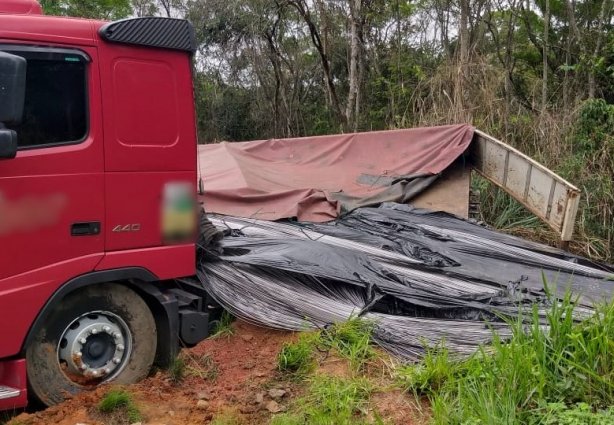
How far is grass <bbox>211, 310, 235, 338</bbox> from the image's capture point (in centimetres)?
441

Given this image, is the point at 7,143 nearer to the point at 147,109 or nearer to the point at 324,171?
the point at 147,109

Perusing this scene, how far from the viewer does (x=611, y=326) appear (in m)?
3.31

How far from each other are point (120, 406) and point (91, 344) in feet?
1.44

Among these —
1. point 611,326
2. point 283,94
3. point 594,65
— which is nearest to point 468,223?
point 611,326

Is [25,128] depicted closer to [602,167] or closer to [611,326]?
[611,326]

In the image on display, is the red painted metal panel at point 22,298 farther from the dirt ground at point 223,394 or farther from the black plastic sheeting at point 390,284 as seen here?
the black plastic sheeting at point 390,284

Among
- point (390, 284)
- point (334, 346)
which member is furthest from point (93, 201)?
point (390, 284)

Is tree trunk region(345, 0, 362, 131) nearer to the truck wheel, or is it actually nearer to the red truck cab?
the red truck cab

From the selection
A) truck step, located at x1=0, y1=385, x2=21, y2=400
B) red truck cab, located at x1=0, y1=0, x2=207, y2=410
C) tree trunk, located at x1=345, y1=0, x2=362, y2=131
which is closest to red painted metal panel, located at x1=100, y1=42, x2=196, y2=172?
red truck cab, located at x1=0, y1=0, x2=207, y2=410

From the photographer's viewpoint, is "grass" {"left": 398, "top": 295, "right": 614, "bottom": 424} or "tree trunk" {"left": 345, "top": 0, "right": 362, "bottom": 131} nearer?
"grass" {"left": 398, "top": 295, "right": 614, "bottom": 424}

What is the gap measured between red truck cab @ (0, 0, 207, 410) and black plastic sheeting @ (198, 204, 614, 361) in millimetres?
566

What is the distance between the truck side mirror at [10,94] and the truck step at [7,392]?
4.27 feet

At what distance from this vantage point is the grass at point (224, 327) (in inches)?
173

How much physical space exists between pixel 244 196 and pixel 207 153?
85.2 inches
